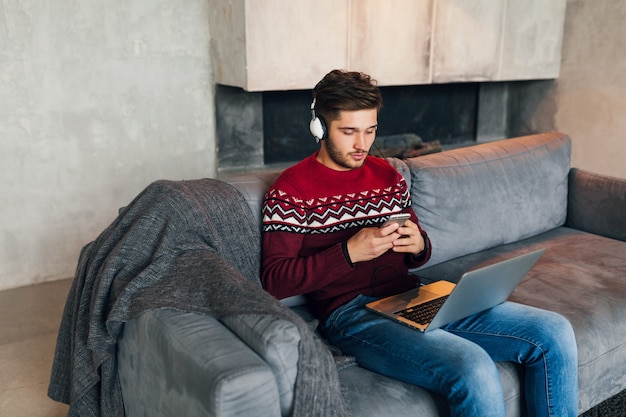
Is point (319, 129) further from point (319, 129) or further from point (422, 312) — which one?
point (422, 312)

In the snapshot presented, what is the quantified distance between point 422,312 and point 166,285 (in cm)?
69

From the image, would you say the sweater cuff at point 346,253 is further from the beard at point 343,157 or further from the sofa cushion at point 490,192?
the sofa cushion at point 490,192

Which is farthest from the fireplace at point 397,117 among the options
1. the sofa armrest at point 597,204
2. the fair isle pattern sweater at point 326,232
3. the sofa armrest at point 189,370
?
the sofa armrest at point 189,370

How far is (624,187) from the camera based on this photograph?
103 inches

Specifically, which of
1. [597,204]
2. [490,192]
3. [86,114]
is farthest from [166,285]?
[597,204]

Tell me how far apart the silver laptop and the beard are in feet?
1.32

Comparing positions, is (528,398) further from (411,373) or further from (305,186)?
(305,186)

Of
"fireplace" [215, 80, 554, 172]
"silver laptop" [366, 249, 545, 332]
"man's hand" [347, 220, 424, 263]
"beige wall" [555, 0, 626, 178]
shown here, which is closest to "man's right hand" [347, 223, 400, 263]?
"man's hand" [347, 220, 424, 263]

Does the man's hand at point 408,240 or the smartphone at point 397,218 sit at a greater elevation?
the smartphone at point 397,218

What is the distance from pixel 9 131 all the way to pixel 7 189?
0.28 m

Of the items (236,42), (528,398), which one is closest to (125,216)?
(528,398)

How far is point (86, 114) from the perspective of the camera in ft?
10.0

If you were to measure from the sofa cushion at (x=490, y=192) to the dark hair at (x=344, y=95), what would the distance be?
0.60 m

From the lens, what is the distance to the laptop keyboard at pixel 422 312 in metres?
1.65
